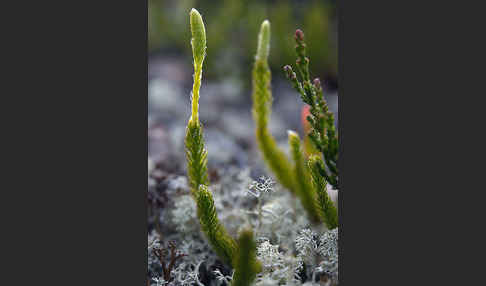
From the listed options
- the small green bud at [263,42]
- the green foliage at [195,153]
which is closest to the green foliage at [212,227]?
the green foliage at [195,153]

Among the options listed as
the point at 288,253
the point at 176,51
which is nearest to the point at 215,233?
the point at 288,253

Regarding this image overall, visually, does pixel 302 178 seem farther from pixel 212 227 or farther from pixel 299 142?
pixel 212 227

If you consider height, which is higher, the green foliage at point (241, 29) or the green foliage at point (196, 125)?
the green foliage at point (241, 29)

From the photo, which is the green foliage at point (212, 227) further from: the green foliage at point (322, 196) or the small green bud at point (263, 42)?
the small green bud at point (263, 42)

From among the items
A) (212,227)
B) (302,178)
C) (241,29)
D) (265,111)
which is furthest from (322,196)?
(241,29)

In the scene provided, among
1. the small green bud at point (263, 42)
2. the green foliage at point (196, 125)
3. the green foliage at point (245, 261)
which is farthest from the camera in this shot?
the small green bud at point (263, 42)

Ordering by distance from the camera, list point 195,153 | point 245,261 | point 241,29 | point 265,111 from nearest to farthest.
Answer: point 245,261 < point 195,153 < point 265,111 < point 241,29

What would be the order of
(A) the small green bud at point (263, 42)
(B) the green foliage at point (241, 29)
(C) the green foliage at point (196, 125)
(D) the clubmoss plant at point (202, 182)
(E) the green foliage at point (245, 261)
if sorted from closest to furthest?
(E) the green foliage at point (245, 261) < (D) the clubmoss plant at point (202, 182) < (C) the green foliage at point (196, 125) < (A) the small green bud at point (263, 42) < (B) the green foliage at point (241, 29)
